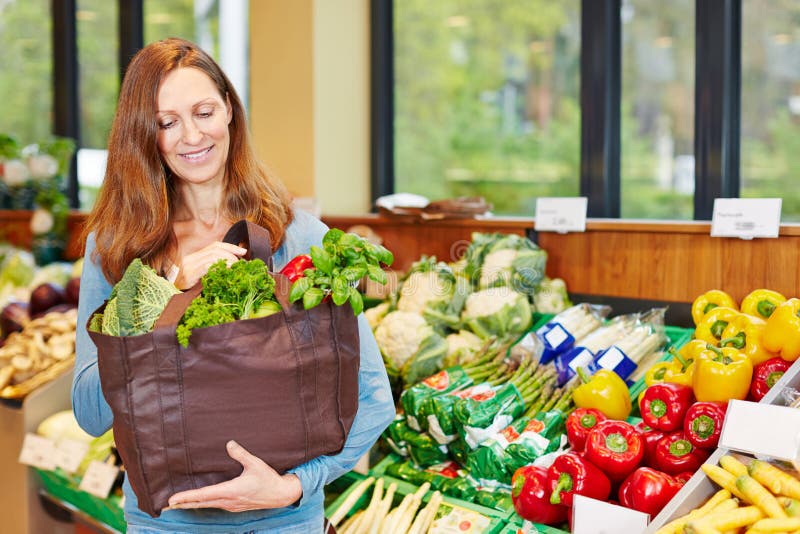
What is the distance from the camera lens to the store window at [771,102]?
2678mm

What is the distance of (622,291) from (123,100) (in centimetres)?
174

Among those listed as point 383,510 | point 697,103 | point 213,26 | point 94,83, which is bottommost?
point 383,510

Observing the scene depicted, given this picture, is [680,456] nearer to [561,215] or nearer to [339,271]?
[339,271]

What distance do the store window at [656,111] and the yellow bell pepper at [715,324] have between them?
0.98 metres

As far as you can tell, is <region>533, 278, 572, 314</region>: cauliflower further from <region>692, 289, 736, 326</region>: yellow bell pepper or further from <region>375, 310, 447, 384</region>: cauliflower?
<region>692, 289, 736, 326</region>: yellow bell pepper

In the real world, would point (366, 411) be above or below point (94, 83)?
below

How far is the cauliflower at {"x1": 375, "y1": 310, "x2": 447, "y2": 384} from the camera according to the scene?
2418mm

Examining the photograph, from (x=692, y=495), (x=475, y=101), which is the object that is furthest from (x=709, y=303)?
(x=475, y=101)

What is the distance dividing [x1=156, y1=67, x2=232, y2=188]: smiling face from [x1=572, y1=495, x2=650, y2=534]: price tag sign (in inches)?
41.1

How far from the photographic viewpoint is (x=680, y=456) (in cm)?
169

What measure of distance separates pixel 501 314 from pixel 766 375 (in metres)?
0.92

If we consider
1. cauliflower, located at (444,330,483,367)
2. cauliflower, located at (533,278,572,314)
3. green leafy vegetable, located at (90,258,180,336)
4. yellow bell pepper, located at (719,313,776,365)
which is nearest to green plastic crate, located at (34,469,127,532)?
cauliflower, located at (444,330,483,367)

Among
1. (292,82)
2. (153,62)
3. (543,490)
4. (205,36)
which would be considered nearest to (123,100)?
(153,62)

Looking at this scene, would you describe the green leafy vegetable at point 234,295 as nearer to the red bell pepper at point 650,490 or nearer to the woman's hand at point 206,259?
the woman's hand at point 206,259
